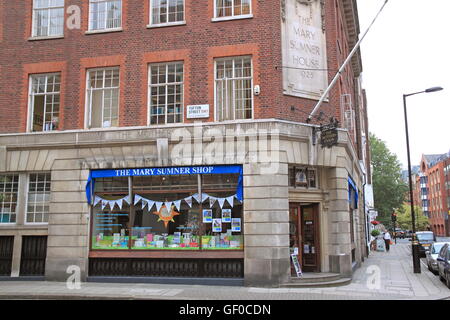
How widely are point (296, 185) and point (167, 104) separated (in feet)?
18.6

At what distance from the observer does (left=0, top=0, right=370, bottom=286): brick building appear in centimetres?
1483

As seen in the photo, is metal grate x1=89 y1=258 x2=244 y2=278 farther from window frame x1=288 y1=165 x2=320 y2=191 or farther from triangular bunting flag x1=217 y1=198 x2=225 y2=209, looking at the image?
window frame x1=288 y1=165 x2=320 y2=191

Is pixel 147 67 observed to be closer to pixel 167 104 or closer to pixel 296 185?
pixel 167 104

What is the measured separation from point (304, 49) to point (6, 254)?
1385 cm

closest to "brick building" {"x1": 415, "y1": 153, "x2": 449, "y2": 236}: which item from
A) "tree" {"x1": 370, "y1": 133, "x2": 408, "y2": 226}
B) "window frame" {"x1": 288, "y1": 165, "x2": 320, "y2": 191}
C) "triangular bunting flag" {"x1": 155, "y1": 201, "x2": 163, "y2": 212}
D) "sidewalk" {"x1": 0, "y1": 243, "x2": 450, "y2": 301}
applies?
"tree" {"x1": 370, "y1": 133, "x2": 408, "y2": 226}

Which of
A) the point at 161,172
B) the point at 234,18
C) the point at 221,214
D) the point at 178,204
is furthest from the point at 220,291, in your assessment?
the point at 234,18

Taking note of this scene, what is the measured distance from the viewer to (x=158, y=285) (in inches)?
570

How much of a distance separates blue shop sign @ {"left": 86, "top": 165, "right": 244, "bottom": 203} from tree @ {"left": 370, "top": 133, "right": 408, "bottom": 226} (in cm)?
5422

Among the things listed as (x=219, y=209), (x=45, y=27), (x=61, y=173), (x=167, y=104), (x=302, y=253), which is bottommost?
(x=302, y=253)

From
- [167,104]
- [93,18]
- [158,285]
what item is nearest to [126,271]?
[158,285]

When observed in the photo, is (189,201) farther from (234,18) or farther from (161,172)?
(234,18)

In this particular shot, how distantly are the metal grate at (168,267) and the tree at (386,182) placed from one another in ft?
179

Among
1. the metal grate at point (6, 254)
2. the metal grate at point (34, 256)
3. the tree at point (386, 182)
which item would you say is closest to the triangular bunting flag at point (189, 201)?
the metal grate at point (34, 256)

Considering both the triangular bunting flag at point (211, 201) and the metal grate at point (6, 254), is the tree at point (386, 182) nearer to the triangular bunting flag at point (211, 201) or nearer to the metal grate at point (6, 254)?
the triangular bunting flag at point (211, 201)
